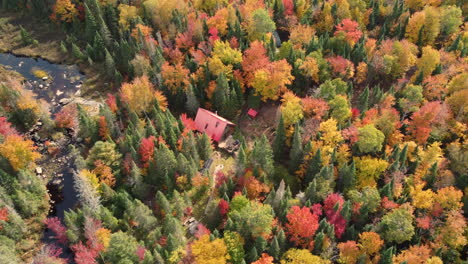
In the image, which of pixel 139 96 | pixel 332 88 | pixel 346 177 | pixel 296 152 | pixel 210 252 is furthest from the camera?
pixel 139 96

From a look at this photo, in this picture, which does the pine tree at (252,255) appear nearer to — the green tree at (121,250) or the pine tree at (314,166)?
the green tree at (121,250)

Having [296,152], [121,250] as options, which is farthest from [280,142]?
[121,250]

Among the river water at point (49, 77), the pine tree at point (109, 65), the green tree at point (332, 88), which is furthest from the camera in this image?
the river water at point (49, 77)

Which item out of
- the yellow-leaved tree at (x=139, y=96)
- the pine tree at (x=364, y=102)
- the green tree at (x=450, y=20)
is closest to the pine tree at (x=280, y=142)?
the pine tree at (x=364, y=102)

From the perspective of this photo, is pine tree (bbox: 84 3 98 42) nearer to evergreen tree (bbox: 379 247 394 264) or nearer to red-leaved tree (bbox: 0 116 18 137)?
red-leaved tree (bbox: 0 116 18 137)

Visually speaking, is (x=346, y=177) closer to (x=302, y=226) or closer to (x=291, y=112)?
(x=302, y=226)
